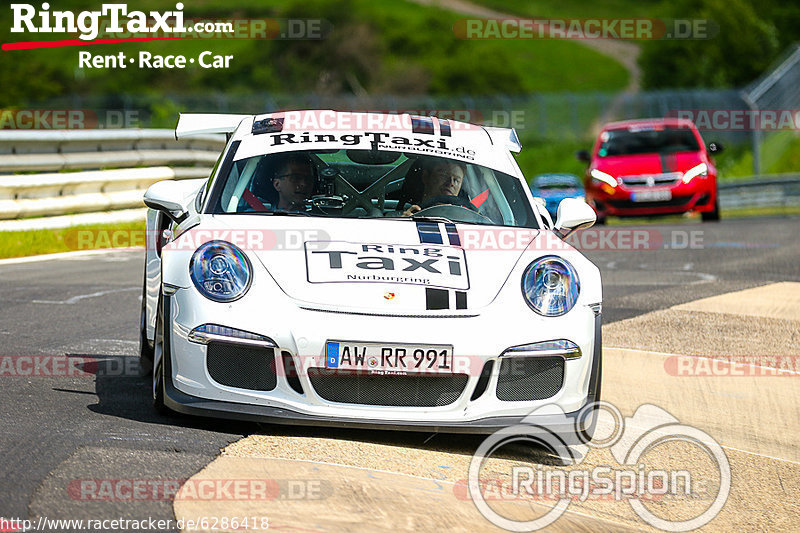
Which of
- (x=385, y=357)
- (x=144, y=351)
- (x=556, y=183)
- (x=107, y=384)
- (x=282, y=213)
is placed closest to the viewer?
(x=385, y=357)

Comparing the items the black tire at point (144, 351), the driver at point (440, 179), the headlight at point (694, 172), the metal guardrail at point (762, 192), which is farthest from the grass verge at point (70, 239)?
the metal guardrail at point (762, 192)

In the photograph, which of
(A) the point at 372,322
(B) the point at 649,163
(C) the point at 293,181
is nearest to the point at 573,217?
(C) the point at 293,181

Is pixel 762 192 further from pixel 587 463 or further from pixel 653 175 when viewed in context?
pixel 587 463

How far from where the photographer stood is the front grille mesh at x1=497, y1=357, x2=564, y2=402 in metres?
5.06

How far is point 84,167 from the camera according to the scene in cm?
1567

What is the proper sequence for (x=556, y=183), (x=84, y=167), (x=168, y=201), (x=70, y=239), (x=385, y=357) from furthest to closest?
(x=556, y=183)
(x=84, y=167)
(x=70, y=239)
(x=168, y=201)
(x=385, y=357)

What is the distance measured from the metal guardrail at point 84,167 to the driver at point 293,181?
27.4 feet

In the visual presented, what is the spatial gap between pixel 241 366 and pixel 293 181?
1.32m

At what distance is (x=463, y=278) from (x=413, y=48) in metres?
104

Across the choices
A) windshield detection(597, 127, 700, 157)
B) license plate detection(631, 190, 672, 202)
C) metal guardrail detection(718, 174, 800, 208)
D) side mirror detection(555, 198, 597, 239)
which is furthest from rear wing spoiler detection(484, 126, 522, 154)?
metal guardrail detection(718, 174, 800, 208)

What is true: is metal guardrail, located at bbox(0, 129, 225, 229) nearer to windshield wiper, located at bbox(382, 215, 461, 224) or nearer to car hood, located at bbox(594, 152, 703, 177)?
car hood, located at bbox(594, 152, 703, 177)

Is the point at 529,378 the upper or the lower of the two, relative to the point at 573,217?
lower

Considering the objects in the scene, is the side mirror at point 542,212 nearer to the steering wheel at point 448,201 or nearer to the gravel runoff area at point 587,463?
the steering wheel at point 448,201

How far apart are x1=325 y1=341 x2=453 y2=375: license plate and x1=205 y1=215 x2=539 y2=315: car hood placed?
15 cm
